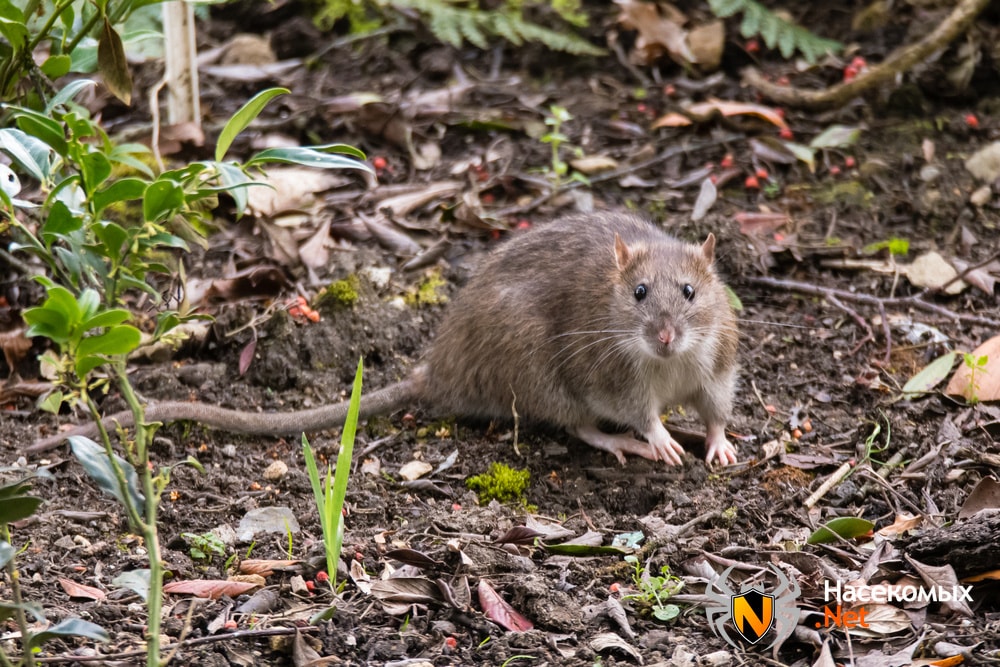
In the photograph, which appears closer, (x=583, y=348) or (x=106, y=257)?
(x=106, y=257)

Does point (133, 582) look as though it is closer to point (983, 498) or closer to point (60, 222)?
point (60, 222)

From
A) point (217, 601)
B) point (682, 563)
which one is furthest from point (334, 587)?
point (682, 563)

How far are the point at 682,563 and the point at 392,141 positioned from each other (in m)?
4.35

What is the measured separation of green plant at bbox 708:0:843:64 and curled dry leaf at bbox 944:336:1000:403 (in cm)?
337

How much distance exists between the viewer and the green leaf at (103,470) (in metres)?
2.85

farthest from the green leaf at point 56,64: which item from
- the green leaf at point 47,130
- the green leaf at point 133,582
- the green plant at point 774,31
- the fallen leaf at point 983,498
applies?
the green plant at point 774,31

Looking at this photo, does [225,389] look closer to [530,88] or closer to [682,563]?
[682,563]

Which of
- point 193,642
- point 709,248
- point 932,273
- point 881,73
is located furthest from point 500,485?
point 881,73

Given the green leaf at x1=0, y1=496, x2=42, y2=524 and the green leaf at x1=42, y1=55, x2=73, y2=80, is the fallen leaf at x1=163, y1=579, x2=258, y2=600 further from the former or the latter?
the green leaf at x1=42, y1=55, x2=73, y2=80

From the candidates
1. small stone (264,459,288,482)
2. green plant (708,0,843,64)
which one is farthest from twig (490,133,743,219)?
small stone (264,459,288,482)

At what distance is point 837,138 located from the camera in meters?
7.27

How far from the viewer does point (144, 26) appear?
306 inches

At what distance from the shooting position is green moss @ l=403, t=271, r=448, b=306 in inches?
246
